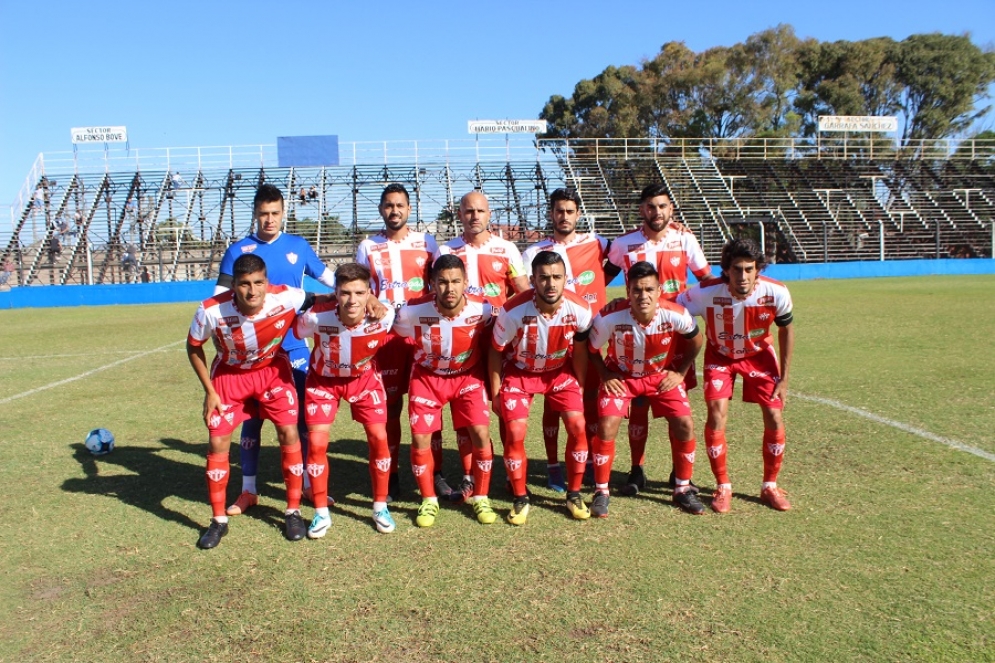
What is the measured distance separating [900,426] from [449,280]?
4216 millimetres

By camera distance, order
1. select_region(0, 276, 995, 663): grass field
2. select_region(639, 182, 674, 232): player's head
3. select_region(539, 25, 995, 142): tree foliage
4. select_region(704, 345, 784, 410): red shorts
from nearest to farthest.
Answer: select_region(0, 276, 995, 663): grass field < select_region(704, 345, 784, 410): red shorts < select_region(639, 182, 674, 232): player's head < select_region(539, 25, 995, 142): tree foliage

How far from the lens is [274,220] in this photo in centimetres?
525

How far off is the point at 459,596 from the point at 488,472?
1.31 metres

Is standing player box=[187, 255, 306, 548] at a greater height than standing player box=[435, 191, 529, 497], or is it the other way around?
standing player box=[435, 191, 529, 497]

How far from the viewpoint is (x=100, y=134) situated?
124 ft

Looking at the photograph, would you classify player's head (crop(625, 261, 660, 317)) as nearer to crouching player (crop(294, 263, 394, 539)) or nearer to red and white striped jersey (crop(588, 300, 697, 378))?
red and white striped jersey (crop(588, 300, 697, 378))

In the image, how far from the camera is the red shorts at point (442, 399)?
4.86 meters

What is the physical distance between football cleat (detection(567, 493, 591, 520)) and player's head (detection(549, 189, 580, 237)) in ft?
6.11

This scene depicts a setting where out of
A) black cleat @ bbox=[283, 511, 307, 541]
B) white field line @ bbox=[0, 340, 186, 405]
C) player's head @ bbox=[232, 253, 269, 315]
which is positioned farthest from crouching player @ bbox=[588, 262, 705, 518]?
white field line @ bbox=[0, 340, 186, 405]

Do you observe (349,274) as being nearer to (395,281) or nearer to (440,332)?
(440,332)

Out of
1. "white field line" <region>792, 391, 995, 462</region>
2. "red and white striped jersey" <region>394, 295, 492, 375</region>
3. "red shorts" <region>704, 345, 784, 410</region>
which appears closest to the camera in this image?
"red and white striped jersey" <region>394, 295, 492, 375</region>

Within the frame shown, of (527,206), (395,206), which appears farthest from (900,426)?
(527,206)

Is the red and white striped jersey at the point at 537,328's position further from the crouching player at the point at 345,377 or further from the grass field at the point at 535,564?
the grass field at the point at 535,564

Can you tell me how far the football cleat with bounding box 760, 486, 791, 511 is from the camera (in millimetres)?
4727
